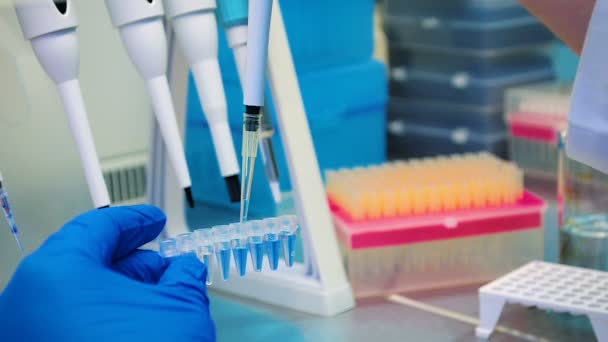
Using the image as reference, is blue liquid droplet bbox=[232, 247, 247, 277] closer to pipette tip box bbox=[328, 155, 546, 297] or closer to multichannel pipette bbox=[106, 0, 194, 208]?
multichannel pipette bbox=[106, 0, 194, 208]

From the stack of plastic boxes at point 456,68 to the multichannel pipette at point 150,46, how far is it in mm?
834

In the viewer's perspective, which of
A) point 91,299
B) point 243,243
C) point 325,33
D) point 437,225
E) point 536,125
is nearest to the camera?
point 91,299

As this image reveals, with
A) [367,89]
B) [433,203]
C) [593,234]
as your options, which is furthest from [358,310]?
[367,89]

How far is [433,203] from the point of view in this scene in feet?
3.34

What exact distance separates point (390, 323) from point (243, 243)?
23cm

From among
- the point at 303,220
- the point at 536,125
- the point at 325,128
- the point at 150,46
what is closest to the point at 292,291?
the point at 303,220

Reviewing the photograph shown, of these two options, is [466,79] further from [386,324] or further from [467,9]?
[386,324]

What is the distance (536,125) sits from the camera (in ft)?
4.59

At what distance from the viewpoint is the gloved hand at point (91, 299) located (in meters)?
0.59

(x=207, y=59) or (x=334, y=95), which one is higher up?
(x=207, y=59)

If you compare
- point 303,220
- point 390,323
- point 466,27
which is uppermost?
point 466,27

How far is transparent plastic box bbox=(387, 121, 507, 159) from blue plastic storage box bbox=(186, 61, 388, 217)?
14 cm

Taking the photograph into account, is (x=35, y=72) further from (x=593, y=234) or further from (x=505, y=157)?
(x=505, y=157)

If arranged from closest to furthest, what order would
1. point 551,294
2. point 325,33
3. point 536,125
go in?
point 551,294 < point 325,33 < point 536,125
